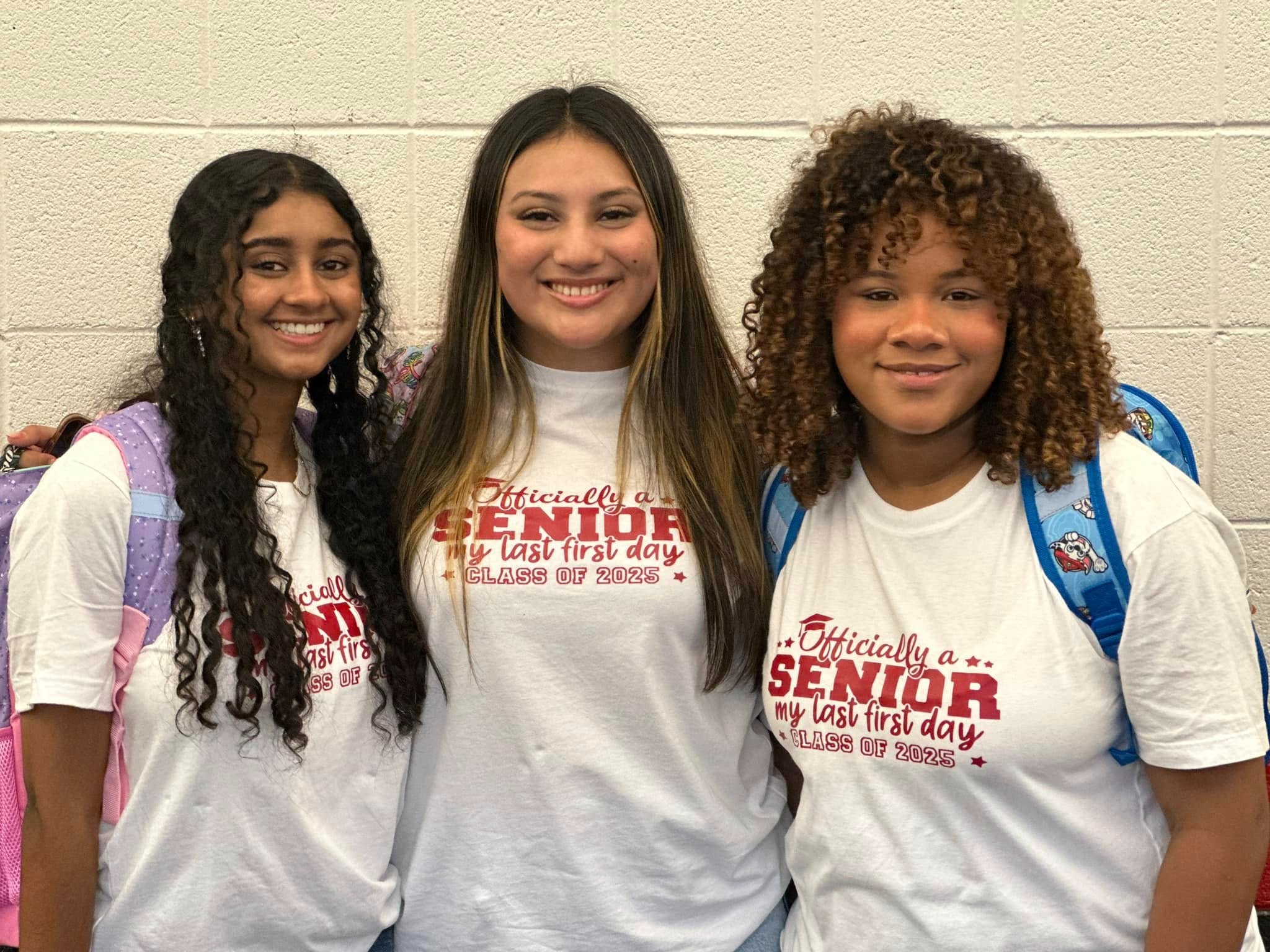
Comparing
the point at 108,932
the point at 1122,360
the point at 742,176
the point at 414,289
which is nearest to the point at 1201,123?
the point at 1122,360

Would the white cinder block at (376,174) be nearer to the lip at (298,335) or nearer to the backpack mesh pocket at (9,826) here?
the lip at (298,335)

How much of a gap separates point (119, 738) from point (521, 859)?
1.91 ft

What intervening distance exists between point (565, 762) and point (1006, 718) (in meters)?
0.62

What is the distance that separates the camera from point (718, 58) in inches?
98.7

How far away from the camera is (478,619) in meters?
1.74

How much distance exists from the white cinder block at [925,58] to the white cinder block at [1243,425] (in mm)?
704

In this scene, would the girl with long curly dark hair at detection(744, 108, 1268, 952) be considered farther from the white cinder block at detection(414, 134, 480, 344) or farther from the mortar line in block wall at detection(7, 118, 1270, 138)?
the white cinder block at detection(414, 134, 480, 344)

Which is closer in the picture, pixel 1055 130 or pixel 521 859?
pixel 521 859

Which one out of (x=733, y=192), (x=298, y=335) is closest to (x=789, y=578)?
(x=298, y=335)

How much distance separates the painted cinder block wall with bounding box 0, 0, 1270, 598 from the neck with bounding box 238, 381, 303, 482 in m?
0.82

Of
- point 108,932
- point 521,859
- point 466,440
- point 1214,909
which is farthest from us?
point 466,440

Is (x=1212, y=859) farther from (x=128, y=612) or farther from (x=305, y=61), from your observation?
(x=305, y=61)

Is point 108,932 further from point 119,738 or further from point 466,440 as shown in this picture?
point 466,440

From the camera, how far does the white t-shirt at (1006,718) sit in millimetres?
1420
